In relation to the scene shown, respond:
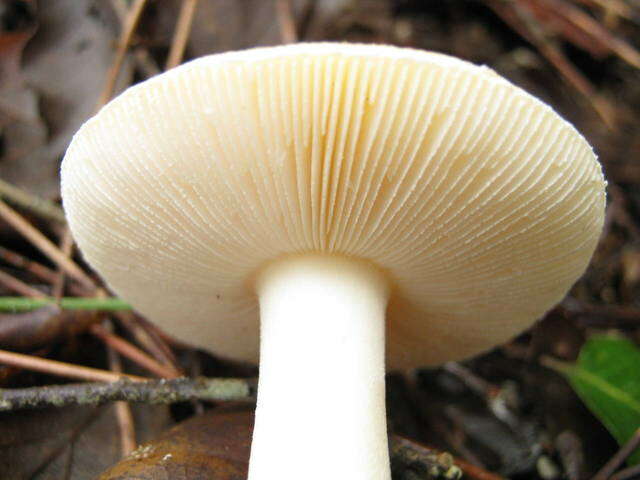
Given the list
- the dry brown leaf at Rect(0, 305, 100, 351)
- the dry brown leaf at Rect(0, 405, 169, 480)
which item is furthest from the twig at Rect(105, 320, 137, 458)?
the dry brown leaf at Rect(0, 305, 100, 351)

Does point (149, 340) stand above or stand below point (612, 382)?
above

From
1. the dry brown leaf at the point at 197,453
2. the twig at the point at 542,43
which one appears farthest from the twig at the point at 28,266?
the twig at the point at 542,43

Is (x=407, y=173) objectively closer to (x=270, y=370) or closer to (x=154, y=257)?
(x=270, y=370)

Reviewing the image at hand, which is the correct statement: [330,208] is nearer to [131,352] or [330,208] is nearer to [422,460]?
[422,460]

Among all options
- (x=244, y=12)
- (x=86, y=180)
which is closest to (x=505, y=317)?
(x=86, y=180)

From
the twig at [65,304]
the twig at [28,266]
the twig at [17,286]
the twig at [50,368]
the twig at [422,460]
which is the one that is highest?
the twig at [28,266]

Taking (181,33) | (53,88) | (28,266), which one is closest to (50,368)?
(28,266)

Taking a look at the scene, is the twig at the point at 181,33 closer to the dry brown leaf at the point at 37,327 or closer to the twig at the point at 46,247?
the twig at the point at 46,247
